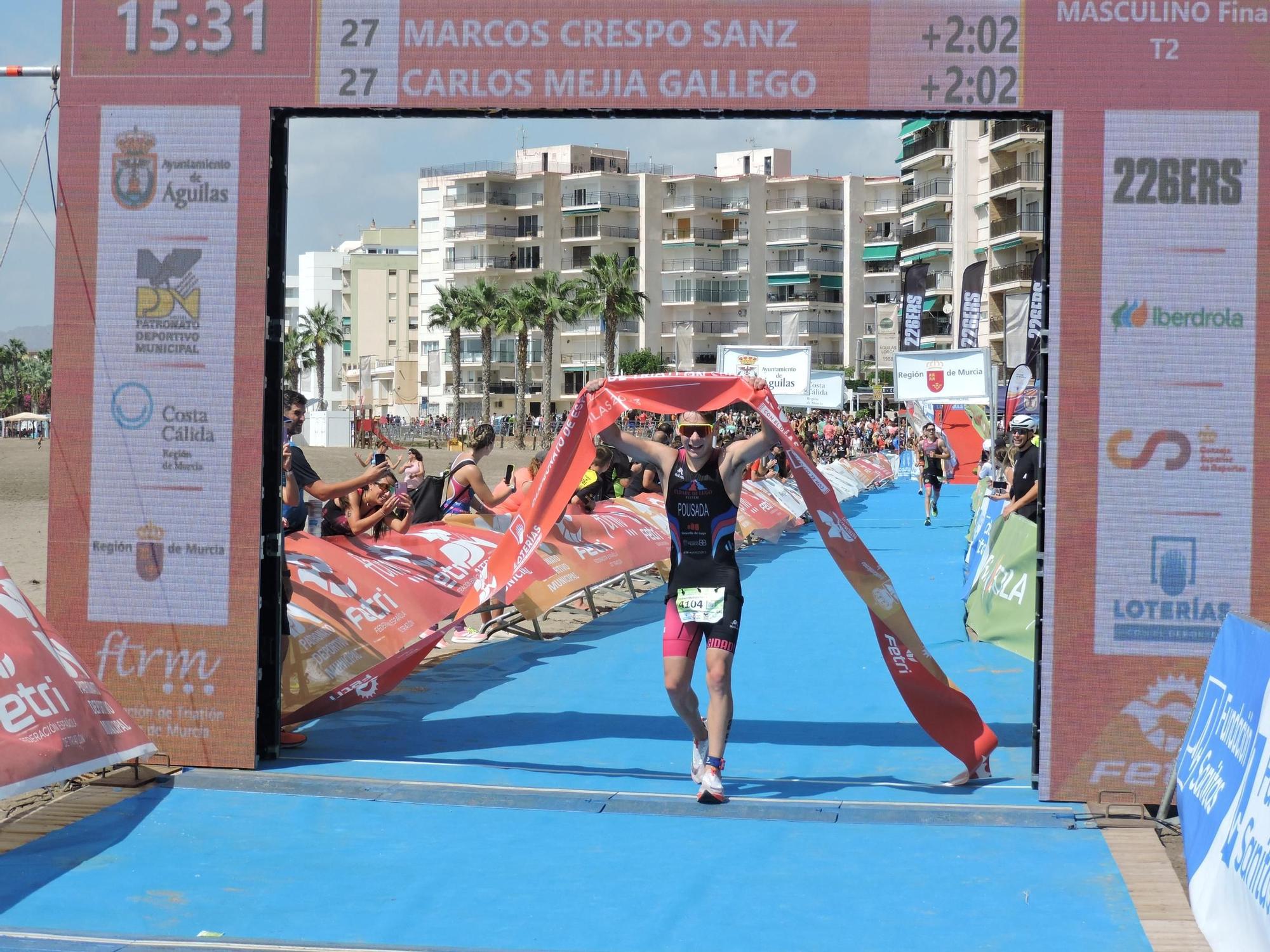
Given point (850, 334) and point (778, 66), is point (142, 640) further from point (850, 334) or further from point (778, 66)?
point (850, 334)

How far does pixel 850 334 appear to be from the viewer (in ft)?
364

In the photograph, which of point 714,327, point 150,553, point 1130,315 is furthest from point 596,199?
point 1130,315

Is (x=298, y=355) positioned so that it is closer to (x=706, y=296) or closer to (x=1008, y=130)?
(x=706, y=296)

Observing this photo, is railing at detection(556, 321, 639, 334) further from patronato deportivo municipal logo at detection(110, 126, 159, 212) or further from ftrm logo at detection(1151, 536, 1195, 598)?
ftrm logo at detection(1151, 536, 1195, 598)

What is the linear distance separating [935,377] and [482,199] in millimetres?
82534

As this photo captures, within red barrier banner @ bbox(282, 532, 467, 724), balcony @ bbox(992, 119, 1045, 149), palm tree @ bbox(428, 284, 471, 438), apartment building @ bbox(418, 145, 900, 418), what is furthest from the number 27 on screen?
apartment building @ bbox(418, 145, 900, 418)

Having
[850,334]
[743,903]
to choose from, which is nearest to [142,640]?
[743,903]

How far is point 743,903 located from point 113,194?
17.2 feet

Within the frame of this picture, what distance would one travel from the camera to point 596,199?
348ft

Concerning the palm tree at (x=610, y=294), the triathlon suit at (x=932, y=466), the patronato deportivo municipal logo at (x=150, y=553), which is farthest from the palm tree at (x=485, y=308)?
the patronato deportivo municipal logo at (x=150, y=553)

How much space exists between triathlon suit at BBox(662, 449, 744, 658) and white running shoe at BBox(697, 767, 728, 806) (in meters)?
0.62

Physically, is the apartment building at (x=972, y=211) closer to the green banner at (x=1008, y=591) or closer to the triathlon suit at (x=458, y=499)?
the green banner at (x=1008, y=591)

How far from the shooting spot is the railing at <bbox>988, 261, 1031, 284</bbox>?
6975 centimetres

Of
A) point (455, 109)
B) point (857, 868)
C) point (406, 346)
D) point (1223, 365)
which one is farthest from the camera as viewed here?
point (406, 346)
